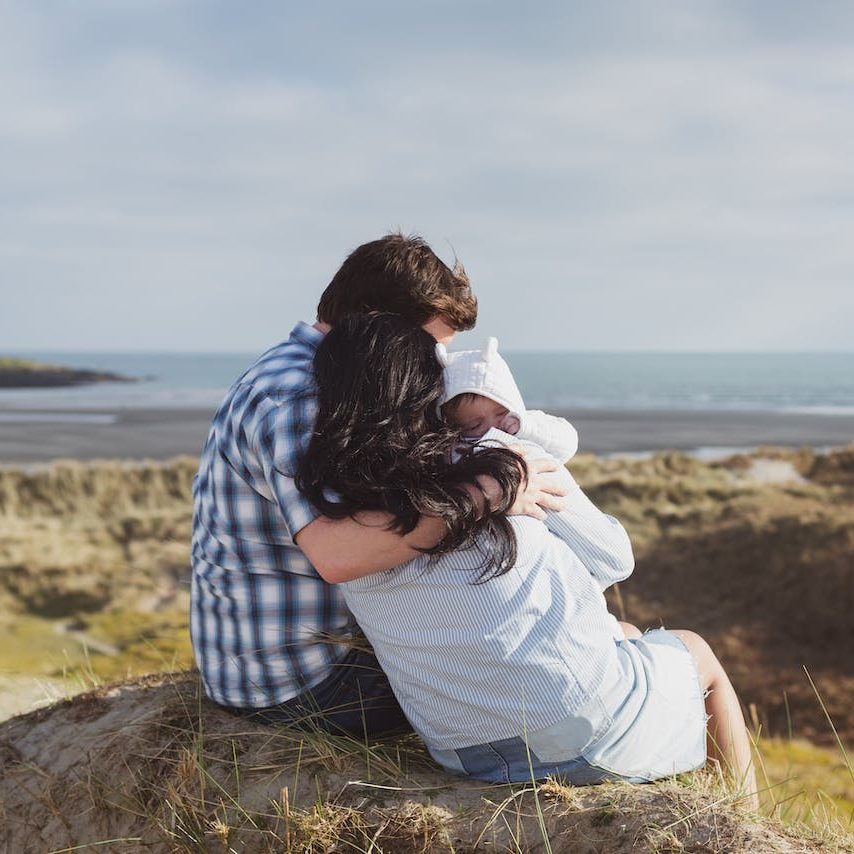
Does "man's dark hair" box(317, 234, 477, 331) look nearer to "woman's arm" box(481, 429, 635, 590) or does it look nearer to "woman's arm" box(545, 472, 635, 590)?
"woman's arm" box(481, 429, 635, 590)

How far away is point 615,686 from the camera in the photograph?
8.17 ft

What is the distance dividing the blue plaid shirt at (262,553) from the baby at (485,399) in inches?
14.8

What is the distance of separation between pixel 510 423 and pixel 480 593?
1.74ft

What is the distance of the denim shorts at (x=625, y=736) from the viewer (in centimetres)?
251

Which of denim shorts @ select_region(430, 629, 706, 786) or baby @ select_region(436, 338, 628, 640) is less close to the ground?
baby @ select_region(436, 338, 628, 640)

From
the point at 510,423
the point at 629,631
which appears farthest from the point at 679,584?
the point at 510,423

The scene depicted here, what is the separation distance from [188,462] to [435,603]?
890 inches

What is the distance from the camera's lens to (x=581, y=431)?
48.2m

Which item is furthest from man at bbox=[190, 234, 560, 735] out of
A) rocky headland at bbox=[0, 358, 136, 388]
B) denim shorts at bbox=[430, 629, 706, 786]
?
rocky headland at bbox=[0, 358, 136, 388]

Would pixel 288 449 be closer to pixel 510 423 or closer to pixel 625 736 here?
pixel 510 423

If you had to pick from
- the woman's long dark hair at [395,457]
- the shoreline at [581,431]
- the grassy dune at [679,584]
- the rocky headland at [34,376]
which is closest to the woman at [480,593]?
the woman's long dark hair at [395,457]

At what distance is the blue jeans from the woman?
0.98 ft

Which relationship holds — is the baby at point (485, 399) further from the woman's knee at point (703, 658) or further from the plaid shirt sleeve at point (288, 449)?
the woman's knee at point (703, 658)

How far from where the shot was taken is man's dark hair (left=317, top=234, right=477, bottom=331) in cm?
278
